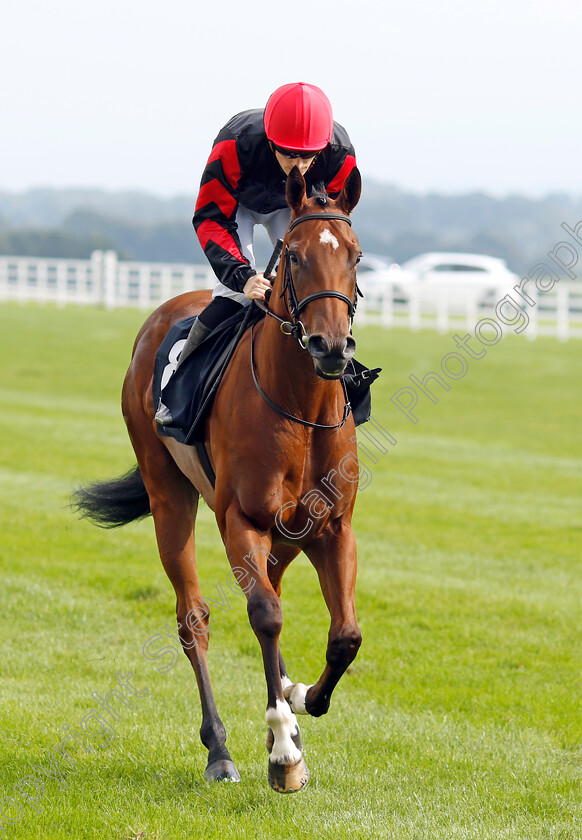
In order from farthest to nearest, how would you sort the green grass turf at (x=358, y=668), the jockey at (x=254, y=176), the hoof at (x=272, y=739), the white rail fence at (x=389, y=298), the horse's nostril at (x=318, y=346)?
the white rail fence at (x=389, y=298) < the jockey at (x=254, y=176) < the green grass turf at (x=358, y=668) < the hoof at (x=272, y=739) < the horse's nostril at (x=318, y=346)

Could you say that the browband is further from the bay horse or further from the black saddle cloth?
the black saddle cloth

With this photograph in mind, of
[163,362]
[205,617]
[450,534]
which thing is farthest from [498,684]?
[450,534]

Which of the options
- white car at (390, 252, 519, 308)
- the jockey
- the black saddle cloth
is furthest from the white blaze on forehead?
white car at (390, 252, 519, 308)

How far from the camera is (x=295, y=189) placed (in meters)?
4.11

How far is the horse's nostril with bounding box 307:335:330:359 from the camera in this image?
12.3 ft

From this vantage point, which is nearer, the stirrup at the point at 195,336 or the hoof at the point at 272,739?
the hoof at the point at 272,739

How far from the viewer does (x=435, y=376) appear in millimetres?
23406

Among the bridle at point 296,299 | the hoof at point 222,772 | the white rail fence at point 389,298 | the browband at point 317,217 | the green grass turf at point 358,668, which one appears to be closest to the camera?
the bridle at point 296,299

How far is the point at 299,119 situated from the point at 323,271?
0.84 m

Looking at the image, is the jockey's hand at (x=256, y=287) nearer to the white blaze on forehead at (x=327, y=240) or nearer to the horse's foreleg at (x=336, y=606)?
the white blaze on forehead at (x=327, y=240)

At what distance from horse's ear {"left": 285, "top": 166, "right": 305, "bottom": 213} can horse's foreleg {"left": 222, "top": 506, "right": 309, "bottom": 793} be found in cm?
126

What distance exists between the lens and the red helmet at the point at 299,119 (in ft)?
14.3

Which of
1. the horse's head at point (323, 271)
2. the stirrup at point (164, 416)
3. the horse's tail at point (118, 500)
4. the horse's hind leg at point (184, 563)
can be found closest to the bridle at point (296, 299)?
the horse's head at point (323, 271)

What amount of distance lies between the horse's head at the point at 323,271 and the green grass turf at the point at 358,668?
1857mm
